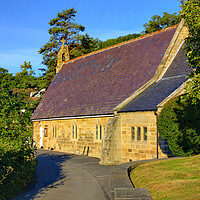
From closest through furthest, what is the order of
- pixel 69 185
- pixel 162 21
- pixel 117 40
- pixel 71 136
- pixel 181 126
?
pixel 69 185, pixel 181 126, pixel 71 136, pixel 162 21, pixel 117 40

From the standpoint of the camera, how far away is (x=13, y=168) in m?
11.5


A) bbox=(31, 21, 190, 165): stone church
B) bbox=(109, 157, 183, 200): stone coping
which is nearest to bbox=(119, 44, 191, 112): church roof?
bbox=(31, 21, 190, 165): stone church

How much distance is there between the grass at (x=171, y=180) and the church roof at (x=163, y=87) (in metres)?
6.50

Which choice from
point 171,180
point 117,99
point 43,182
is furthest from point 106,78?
point 171,180

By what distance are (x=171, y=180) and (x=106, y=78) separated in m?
18.8

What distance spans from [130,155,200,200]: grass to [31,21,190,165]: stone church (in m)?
6.24

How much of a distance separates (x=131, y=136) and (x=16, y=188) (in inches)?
408

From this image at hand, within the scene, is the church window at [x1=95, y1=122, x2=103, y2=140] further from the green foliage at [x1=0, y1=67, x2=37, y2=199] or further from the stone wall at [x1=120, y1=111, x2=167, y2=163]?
the green foliage at [x1=0, y1=67, x2=37, y2=199]

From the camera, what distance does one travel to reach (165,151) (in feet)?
61.1

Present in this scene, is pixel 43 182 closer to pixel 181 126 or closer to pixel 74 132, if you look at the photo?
pixel 181 126

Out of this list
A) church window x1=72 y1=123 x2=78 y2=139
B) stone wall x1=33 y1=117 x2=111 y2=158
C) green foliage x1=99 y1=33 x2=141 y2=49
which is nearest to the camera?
stone wall x1=33 y1=117 x2=111 y2=158

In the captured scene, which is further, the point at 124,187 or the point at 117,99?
the point at 117,99

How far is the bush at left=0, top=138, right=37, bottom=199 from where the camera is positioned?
1103cm

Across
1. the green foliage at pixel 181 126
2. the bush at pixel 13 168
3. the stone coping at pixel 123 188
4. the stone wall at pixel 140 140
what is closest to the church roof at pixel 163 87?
the stone wall at pixel 140 140
